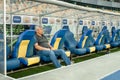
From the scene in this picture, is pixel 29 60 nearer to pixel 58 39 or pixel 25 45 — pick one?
pixel 25 45

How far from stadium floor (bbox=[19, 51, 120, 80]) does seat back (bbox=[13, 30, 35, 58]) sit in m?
1.26

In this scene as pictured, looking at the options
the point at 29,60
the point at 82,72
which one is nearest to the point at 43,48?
the point at 29,60

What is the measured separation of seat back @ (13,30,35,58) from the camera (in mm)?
6798

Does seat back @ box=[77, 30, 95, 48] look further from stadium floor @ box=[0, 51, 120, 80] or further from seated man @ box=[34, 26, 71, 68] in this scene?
seated man @ box=[34, 26, 71, 68]

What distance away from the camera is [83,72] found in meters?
6.21

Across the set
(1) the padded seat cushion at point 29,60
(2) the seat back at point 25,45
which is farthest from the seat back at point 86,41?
(1) the padded seat cushion at point 29,60

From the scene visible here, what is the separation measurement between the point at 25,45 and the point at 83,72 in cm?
183

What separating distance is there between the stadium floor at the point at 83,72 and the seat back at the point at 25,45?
126cm

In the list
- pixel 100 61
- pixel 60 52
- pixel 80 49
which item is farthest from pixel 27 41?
pixel 80 49

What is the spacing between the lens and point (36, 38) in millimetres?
7414

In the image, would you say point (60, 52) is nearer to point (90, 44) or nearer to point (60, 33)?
point (60, 33)

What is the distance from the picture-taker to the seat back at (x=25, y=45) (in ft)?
22.3

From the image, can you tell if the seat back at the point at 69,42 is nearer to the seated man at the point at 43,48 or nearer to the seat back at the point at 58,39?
the seat back at the point at 58,39

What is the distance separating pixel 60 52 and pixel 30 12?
2.10 metres
